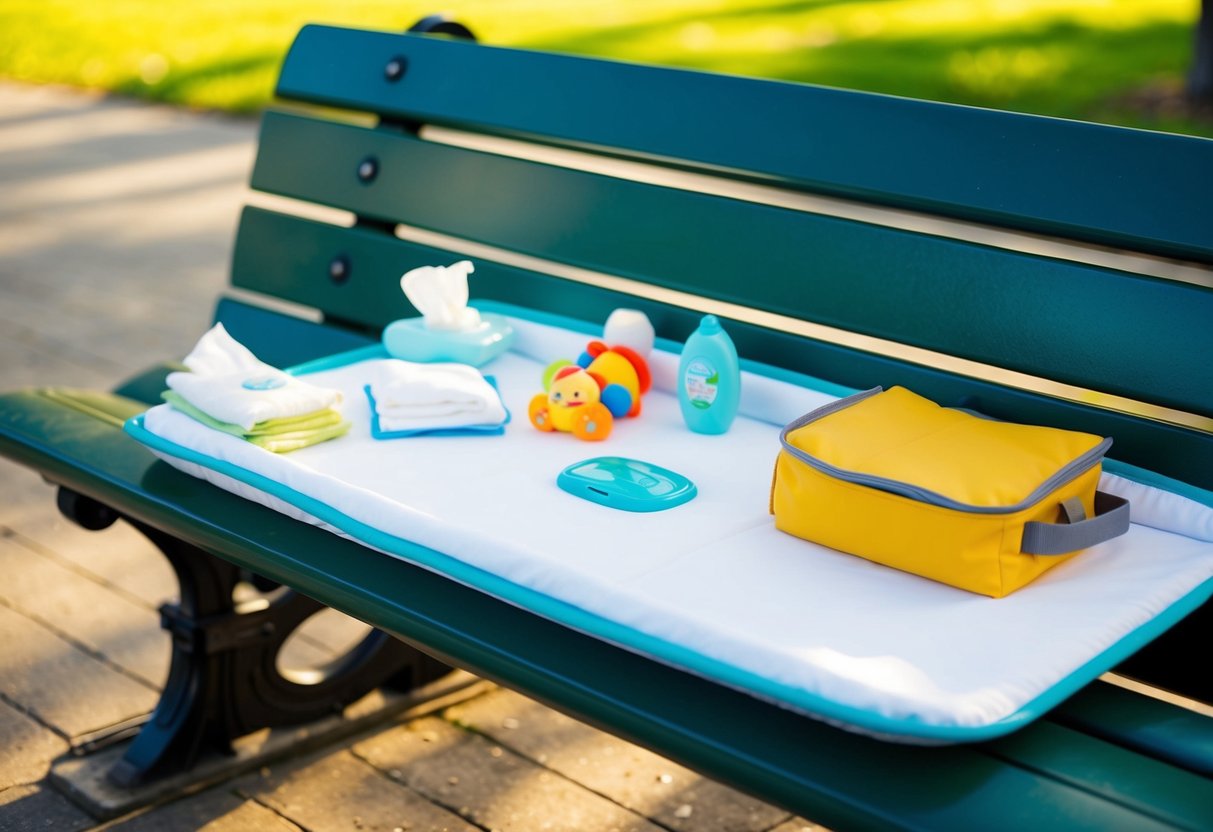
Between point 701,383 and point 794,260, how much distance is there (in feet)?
0.85

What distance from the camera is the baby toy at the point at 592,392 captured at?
78.5 inches

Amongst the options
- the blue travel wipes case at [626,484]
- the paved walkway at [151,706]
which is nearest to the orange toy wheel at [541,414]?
the blue travel wipes case at [626,484]

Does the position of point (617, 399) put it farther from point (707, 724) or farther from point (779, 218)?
point (707, 724)

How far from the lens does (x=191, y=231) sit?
6008mm

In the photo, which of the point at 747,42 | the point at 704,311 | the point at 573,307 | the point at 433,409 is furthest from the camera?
the point at 747,42

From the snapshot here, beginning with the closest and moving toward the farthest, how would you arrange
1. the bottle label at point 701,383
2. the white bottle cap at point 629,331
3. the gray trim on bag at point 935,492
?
the gray trim on bag at point 935,492
the bottle label at point 701,383
the white bottle cap at point 629,331

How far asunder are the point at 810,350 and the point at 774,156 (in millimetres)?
293

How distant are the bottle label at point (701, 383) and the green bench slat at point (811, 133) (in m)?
0.33

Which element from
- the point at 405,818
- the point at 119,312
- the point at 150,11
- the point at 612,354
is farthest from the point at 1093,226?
the point at 150,11

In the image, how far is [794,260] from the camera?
2.12 m

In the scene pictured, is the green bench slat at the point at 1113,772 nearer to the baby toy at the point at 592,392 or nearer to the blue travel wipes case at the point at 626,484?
the blue travel wipes case at the point at 626,484

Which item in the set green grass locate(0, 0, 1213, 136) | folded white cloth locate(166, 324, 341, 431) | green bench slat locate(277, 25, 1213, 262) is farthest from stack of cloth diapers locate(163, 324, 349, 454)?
green grass locate(0, 0, 1213, 136)

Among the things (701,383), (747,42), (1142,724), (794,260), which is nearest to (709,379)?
(701,383)

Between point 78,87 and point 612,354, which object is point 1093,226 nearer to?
point 612,354
